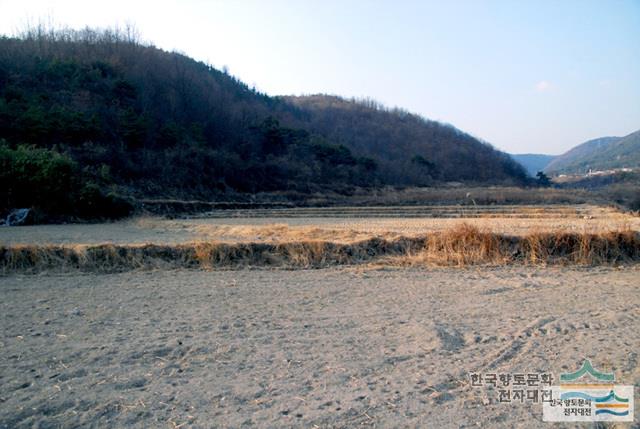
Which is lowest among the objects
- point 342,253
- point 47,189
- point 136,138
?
point 342,253

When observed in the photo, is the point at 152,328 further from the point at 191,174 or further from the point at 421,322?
the point at 191,174

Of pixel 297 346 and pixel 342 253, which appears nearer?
pixel 297 346

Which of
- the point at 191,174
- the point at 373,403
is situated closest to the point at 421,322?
the point at 373,403

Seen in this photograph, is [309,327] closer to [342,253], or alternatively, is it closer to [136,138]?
[342,253]

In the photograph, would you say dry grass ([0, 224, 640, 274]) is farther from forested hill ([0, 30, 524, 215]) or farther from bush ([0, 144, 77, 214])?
forested hill ([0, 30, 524, 215])

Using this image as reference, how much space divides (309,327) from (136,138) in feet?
119

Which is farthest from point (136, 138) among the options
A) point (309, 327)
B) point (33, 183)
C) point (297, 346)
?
point (297, 346)

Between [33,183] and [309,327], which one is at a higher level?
[33,183]

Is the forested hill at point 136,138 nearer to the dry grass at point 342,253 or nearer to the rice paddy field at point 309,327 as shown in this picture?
the dry grass at point 342,253
